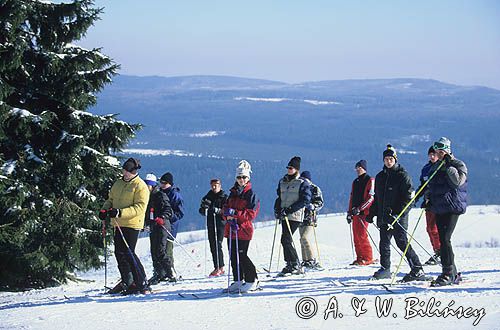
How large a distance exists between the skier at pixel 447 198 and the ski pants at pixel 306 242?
3.52 m

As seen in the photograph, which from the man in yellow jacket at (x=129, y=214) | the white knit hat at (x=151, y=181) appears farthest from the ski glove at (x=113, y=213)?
the white knit hat at (x=151, y=181)

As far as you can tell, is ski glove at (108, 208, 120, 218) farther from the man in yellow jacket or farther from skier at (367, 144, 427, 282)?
skier at (367, 144, 427, 282)

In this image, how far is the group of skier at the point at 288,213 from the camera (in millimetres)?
10008

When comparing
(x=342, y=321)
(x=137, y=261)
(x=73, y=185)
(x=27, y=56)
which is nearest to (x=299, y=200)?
(x=137, y=261)

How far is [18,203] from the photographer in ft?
46.0

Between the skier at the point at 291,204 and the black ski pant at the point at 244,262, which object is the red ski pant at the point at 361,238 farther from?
the black ski pant at the point at 244,262

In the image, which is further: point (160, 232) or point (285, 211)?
point (160, 232)

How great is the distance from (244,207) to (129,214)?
146cm

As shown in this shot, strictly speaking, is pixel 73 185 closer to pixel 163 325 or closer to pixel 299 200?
pixel 299 200

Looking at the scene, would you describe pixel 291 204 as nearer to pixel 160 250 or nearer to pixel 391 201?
pixel 391 201

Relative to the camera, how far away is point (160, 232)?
39.5 ft

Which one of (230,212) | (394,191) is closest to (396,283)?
(394,191)

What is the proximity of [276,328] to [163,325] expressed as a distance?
130cm

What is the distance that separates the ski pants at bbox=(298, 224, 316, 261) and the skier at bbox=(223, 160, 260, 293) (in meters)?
3.10
